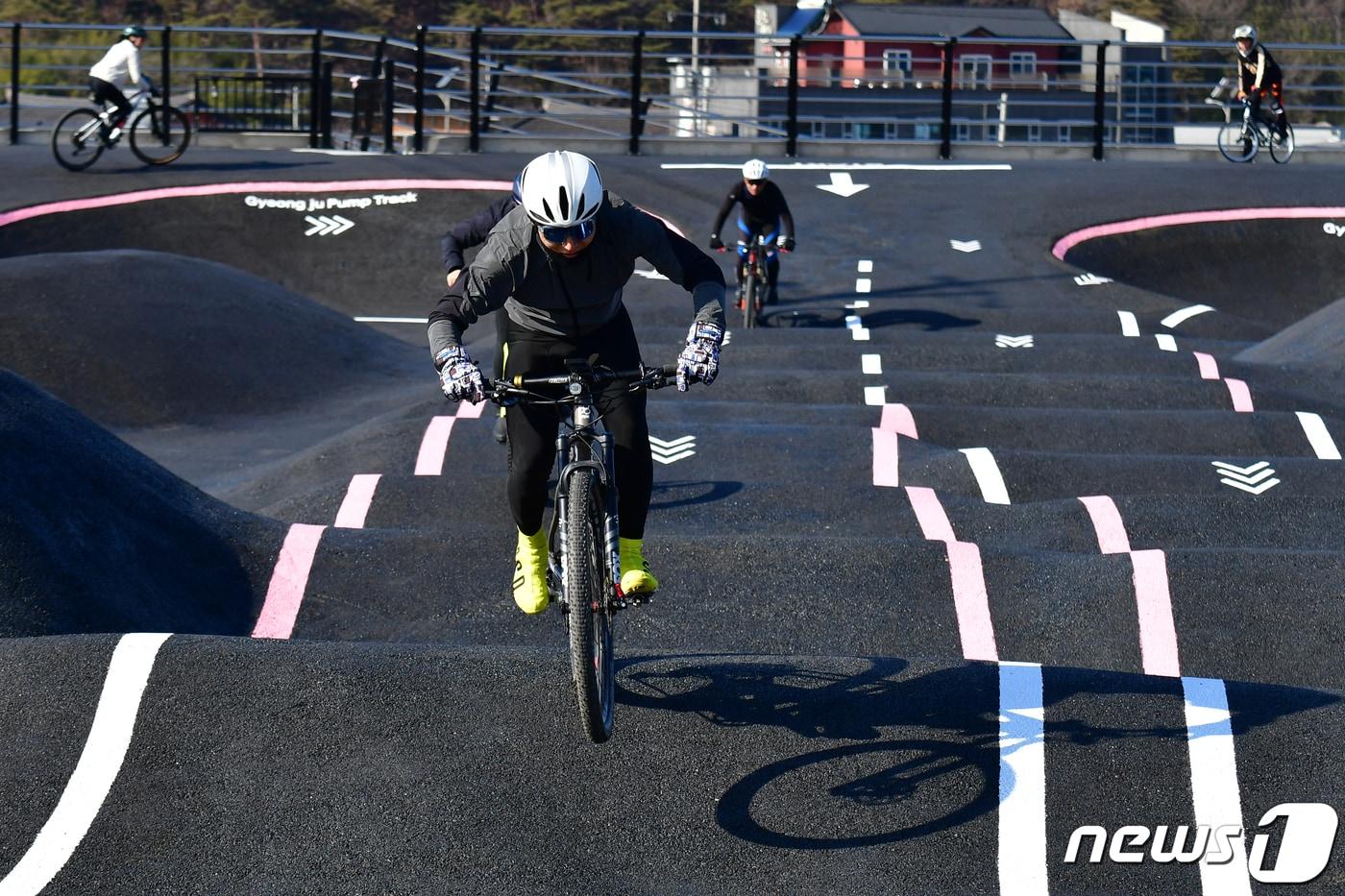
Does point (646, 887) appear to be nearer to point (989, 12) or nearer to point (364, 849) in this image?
point (364, 849)

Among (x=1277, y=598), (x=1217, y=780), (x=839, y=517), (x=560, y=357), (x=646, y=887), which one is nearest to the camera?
(x=646, y=887)

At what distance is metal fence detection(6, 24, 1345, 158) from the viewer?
26.3m

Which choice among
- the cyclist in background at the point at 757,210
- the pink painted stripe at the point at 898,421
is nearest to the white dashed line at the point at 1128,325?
the cyclist in background at the point at 757,210

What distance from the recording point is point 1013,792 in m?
6.18

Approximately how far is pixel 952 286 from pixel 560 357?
48.9 ft

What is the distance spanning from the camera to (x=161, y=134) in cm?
2414

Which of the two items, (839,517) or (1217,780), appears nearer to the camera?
(1217,780)

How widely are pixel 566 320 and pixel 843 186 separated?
18750 mm

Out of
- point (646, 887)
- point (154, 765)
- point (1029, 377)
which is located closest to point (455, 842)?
point (646, 887)

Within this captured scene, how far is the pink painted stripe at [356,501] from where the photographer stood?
10586mm

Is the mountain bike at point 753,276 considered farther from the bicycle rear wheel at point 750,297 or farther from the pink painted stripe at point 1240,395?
the pink painted stripe at point 1240,395

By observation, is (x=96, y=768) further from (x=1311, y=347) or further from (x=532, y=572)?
(x=1311, y=347)

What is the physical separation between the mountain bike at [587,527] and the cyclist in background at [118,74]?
18680 mm

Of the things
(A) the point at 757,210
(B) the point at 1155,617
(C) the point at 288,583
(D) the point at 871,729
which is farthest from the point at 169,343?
(D) the point at 871,729
